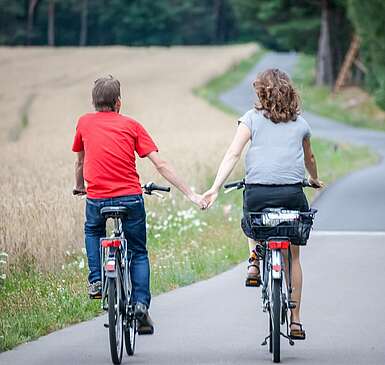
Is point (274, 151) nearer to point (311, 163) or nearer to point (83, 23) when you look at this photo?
point (311, 163)

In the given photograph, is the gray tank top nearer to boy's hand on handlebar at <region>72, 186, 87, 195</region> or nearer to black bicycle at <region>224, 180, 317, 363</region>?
black bicycle at <region>224, 180, 317, 363</region>

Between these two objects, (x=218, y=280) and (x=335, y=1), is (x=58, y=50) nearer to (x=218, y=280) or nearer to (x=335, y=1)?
(x=335, y=1)

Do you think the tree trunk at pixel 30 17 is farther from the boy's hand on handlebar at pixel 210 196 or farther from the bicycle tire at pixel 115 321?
the bicycle tire at pixel 115 321

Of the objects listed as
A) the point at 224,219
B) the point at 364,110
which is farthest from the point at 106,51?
the point at 224,219

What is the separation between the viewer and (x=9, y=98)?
6119 centimetres

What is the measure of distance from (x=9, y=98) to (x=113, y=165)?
2107 inches

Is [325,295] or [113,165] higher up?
[113,165]

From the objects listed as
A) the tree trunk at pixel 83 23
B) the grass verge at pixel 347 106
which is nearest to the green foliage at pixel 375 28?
the grass verge at pixel 347 106

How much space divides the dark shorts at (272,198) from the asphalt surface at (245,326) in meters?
0.90

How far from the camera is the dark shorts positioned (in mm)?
8227

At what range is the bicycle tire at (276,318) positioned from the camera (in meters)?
7.89

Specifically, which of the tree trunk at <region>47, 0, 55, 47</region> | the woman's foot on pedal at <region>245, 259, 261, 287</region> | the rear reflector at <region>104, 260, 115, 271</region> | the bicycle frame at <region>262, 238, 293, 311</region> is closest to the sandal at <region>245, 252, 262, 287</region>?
the woman's foot on pedal at <region>245, 259, 261, 287</region>

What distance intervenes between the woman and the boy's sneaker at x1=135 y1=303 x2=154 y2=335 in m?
0.88

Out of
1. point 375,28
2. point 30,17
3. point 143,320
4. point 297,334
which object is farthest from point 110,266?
point 30,17
